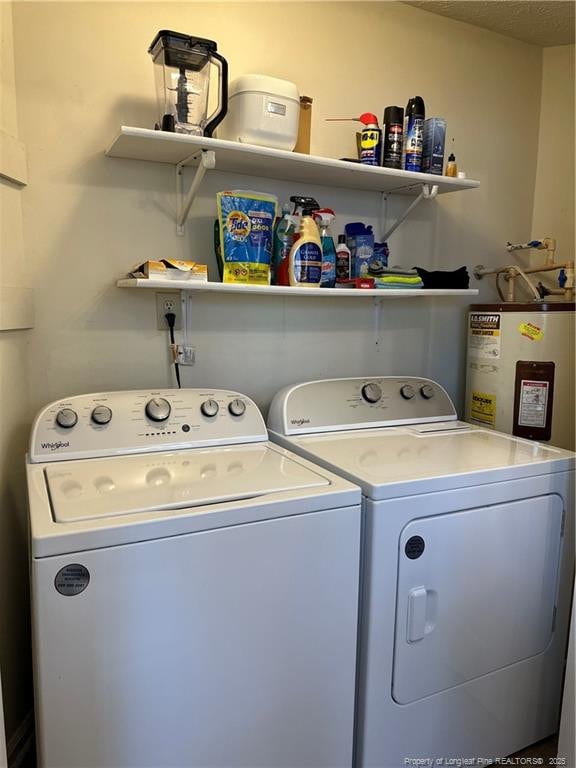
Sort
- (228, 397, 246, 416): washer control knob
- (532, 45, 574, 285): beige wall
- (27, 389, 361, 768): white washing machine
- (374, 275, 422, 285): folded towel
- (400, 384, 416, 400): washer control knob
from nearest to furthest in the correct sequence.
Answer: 1. (27, 389, 361, 768): white washing machine
2. (228, 397, 246, 416): washer control knob
3. (374, 275, 422, 285): folded towel
4. (400, 384, 416, 400): washer control knob
5. (532, 45, 574, 285): beige wall

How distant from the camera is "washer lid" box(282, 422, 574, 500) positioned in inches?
54.3

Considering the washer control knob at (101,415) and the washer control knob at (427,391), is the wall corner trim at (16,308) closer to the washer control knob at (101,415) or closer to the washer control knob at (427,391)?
the washer control knob at (101,415)

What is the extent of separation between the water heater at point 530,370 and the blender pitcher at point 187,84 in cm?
121

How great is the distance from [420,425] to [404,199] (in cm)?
88

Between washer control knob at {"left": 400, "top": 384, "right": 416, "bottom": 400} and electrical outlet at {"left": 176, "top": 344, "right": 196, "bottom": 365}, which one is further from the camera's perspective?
washer control knob at {"left": 400, "top": 384, "right": 416, "bottom": 400}

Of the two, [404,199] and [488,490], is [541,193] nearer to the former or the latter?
[404,199]

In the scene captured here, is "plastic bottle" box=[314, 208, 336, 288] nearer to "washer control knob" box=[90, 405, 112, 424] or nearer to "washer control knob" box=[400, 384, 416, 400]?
"washer control knob" box=[400, 384, 416, 400]

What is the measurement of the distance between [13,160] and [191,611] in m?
1.25

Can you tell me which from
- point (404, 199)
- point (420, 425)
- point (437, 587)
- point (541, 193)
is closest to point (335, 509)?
point (437, 587)

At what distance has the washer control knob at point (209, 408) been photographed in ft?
5.51

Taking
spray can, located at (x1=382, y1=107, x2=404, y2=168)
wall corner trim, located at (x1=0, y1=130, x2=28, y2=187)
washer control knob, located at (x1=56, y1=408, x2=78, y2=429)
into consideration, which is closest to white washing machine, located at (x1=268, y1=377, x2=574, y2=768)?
washer control knob, located at (x1=56, y1=408, x2=78, y2=429)

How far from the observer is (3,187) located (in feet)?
4.83

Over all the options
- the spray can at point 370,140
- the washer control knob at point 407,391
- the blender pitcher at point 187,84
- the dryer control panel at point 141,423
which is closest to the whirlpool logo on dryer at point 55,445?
the dryer control panel at point 141,423

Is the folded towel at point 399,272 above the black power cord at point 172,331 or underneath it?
above
